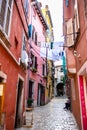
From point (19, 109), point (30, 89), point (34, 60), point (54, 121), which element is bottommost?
point (54, 121)

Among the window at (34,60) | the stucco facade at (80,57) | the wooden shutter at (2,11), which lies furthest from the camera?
the window at (34,60)

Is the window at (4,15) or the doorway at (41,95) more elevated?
the window at (4,15)

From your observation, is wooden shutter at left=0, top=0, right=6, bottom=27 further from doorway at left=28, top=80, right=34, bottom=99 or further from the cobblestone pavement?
doorway at left=28, top=80, right=34, bottom=99

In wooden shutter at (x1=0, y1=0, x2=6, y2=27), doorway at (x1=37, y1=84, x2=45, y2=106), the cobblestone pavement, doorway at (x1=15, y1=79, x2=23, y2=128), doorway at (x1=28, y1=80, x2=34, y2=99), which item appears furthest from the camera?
doorway at (x1=37, y1=84, x2=45, y2=106)

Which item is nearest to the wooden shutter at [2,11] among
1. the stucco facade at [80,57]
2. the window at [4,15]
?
the window at [4,15]

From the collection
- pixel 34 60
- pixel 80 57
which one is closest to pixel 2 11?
pixel 80 57

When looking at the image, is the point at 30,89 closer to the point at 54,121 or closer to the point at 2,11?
the point at 54,121

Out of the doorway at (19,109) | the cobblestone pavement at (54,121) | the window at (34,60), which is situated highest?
the window at (34,60)

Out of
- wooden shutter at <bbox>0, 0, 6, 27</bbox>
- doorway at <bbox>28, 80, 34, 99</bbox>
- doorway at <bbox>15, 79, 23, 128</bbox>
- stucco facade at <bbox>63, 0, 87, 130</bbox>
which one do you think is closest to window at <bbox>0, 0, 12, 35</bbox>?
wooden shutter at <bbox>0, 0, 6, 27</bbox>

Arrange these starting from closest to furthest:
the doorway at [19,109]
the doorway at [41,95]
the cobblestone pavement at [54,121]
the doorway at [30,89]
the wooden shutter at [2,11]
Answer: the wooden shutter at [2,11]
the doorway at [19,109]
the cobblestone pavement at [54,121]
the doorway at [30,89]
the doorway at [41,95]

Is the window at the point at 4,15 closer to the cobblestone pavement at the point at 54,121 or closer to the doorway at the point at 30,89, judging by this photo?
the cobblestone pavement at the point at 54,121

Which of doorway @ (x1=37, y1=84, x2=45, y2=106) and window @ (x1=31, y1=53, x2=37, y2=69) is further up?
window @ (x1=31, y1=53, x2=37, y2=69)

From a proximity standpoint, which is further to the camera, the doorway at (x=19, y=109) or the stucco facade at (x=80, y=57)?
the doorway at (x=19, y=109)

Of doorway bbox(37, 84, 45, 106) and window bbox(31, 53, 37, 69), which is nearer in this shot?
window bbox(31, 53, 37, 69)
